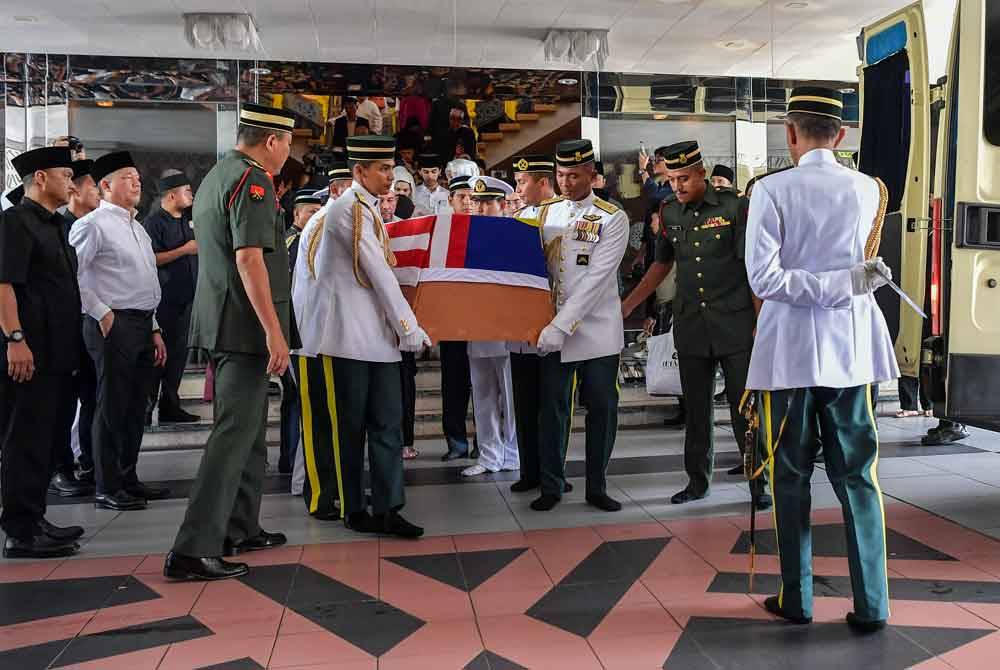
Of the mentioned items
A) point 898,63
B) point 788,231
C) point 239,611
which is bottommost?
point 239,611

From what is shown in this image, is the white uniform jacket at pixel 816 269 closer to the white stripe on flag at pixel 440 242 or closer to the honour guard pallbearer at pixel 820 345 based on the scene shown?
the honour guard pallbearer at pixel 820 345

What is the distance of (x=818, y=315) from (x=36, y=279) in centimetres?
290

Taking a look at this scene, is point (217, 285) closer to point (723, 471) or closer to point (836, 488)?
point (836, 488)

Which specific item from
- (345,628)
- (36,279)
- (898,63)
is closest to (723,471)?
(898,63)

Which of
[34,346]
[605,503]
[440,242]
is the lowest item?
[605,503]

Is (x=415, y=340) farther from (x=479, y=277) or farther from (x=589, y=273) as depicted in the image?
(x=589, y=273)

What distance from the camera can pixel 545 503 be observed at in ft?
13.2

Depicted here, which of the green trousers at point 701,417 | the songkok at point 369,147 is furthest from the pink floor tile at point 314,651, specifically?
the green trousers at point 701,417

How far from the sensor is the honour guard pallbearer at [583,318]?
3.96 metres

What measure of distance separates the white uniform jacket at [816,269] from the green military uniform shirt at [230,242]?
164cm

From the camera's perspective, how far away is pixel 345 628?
268cm

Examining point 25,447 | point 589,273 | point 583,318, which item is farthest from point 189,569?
point 589,273

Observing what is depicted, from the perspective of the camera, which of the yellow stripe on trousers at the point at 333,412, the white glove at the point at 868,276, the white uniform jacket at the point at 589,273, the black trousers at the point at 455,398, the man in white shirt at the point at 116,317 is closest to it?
the white glove at the point at 868,276

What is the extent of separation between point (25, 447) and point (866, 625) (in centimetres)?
303
